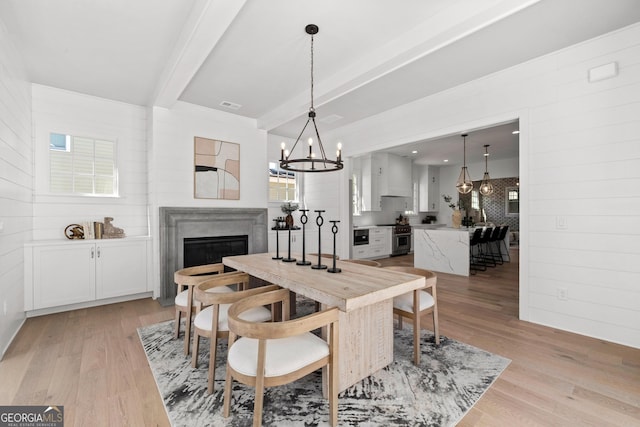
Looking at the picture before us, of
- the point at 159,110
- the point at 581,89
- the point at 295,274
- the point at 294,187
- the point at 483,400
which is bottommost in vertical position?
the point at 483,400

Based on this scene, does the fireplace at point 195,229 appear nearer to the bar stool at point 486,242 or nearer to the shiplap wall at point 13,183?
the shiplap wall at point 13,183

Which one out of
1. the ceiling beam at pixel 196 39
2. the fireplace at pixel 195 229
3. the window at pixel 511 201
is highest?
the ceiling beam at pixel 196 39

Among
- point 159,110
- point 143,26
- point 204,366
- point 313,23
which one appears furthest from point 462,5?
point 159,110

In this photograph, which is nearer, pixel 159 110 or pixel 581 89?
pixel 581 89

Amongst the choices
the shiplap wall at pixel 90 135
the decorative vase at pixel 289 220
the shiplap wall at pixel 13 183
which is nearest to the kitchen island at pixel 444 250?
the decorative vase at pixel 289 220

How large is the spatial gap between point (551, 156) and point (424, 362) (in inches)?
96.5

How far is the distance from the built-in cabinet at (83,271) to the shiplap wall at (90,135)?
19.2 inches

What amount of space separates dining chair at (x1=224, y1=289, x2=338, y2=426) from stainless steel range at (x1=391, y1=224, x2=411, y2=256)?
21.0 ft

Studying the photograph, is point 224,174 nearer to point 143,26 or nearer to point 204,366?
point 143,26

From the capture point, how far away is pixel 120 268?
3.80 metres

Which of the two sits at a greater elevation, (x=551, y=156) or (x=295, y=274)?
(x=551, y=156)

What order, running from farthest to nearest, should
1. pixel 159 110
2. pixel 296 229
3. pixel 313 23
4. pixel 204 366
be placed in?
pixel 296 229
pixel 159 110
pixel 313 23
pixel 204 366

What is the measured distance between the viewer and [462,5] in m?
2.21

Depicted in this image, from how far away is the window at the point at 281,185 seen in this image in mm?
5730
